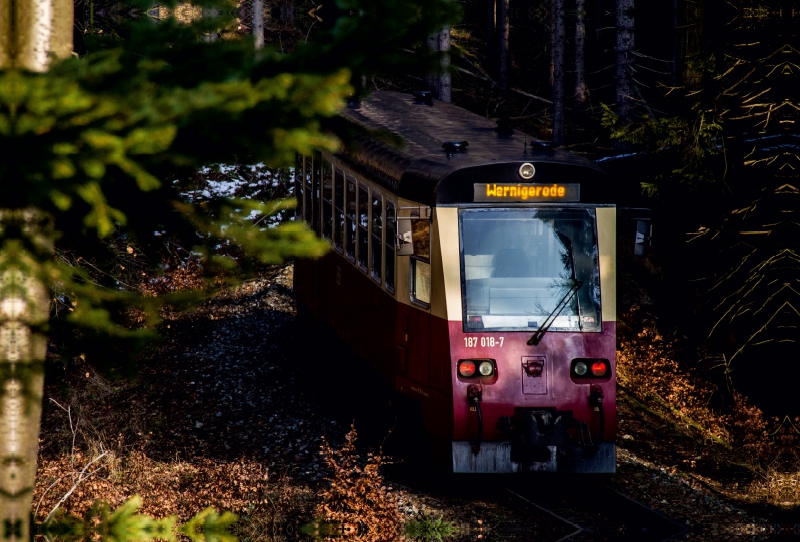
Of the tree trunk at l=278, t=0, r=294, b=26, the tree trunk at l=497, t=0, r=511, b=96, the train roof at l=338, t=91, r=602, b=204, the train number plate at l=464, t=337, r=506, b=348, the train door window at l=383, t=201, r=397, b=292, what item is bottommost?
the train number plate at l=464, t=337, r=506, b=348

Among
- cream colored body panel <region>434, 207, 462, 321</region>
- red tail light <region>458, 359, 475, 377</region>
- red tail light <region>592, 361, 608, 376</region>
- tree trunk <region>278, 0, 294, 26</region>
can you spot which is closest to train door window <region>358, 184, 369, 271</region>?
cream colored body panel <region>434, 207, 462, 321</region>

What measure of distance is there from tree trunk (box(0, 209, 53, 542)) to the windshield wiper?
6367 mm

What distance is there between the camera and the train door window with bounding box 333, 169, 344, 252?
12328mm

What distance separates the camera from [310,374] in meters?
14.2

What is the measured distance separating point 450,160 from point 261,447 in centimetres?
431

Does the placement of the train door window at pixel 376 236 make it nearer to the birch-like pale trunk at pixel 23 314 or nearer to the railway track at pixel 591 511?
the railway track at pixel 591 511

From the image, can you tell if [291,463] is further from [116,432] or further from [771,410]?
[771,410]

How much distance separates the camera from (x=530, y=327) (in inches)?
363

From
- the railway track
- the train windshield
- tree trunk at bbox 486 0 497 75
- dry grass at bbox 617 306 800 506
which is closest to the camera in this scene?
the railway track

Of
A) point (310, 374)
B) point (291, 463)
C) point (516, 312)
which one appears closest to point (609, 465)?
point (516, 312)

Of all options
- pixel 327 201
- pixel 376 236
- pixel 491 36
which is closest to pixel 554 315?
pixel 376 236

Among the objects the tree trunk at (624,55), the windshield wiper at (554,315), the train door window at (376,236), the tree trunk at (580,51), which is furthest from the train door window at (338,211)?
the tree trunk at (580,51)

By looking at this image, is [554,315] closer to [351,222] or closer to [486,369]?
[486,369]

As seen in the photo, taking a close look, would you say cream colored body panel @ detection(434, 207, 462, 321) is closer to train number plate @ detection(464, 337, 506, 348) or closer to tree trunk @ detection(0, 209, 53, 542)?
train number plate @ detection(464, 337, 506, 348)
